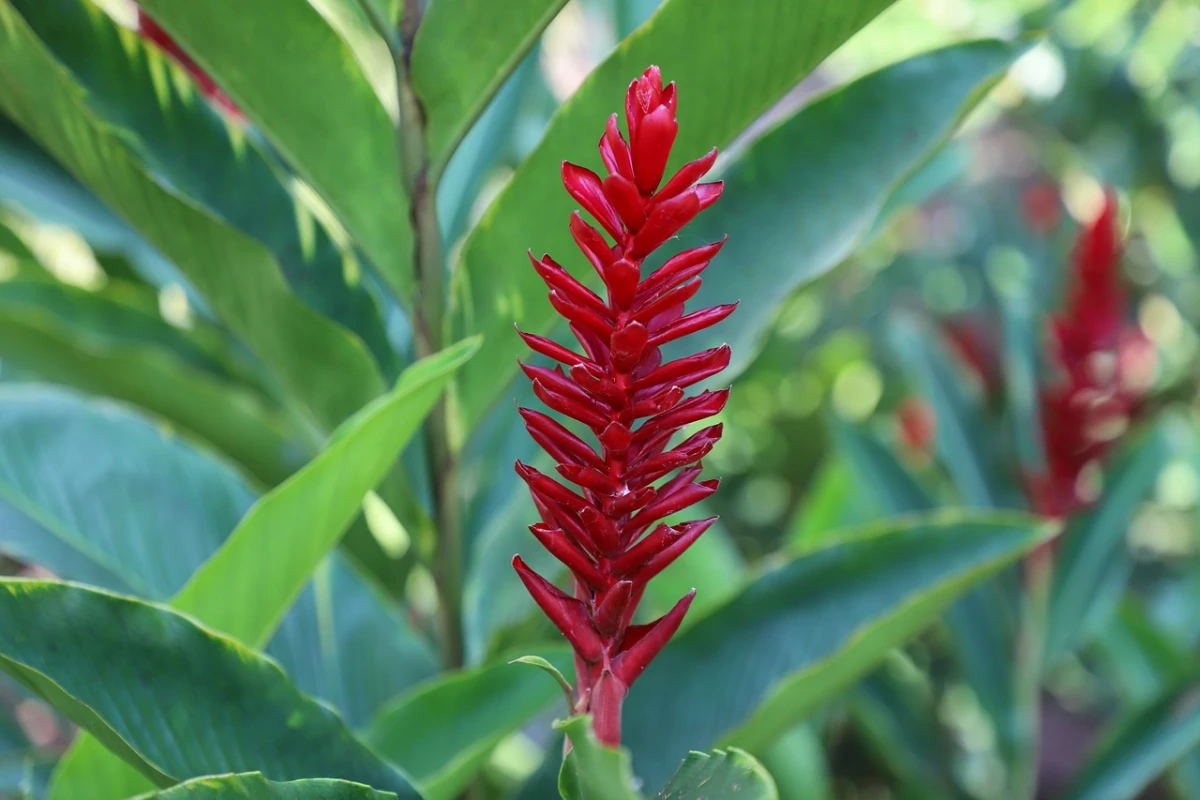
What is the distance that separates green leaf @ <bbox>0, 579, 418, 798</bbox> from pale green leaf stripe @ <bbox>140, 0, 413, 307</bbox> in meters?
0.31

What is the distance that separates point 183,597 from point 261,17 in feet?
1.30

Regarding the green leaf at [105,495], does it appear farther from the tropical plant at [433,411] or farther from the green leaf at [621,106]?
the green leaf at [621,106]

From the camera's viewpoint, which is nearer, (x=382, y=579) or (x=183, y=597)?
(x=183, y=597)

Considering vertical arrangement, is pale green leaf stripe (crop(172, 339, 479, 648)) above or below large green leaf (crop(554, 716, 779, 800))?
above

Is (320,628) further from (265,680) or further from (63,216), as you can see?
(63,216)

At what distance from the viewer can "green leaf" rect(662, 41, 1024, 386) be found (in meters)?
0.82

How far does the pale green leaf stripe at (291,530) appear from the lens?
0.61 meters

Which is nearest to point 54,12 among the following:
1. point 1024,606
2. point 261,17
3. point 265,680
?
point 261,17

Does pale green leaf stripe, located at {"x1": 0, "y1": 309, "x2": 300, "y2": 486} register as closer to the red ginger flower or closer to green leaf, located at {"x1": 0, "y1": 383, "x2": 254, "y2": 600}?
green leaf, located at {"x1": 0, "y1": 383, "x2": 254, "y2": 600}

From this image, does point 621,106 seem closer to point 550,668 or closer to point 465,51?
point 465,51

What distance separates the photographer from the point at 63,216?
114cm

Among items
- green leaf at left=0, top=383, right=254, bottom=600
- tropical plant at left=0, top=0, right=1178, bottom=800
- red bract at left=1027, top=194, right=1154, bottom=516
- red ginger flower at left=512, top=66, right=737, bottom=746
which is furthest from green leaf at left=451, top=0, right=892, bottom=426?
red bract at left=1027, top=194, right=1154, bottom=516

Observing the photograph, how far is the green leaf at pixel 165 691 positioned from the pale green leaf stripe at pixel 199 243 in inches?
10.3

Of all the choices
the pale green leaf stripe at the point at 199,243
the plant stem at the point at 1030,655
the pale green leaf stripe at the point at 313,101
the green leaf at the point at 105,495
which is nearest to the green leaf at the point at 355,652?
the green leaf at the point at 105,495
